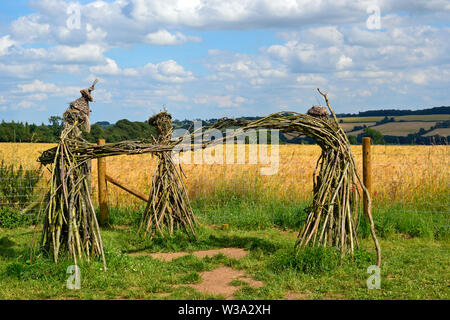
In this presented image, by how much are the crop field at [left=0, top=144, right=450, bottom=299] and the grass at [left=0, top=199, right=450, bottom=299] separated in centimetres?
1

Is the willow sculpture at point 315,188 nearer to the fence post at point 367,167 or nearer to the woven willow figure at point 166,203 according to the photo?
the woven willow figure at point 166,203

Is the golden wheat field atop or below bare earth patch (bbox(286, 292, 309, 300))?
atop

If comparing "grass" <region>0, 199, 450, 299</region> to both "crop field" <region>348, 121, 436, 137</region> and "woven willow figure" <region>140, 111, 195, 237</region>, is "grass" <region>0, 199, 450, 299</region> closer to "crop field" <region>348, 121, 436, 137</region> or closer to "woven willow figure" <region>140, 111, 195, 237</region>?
"woven willow figure" <region>140, 111, 195, 237</region>

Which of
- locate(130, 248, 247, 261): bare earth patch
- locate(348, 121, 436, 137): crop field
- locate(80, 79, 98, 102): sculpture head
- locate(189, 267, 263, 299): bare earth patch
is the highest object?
locate(348, 121, 436, 137): crop field

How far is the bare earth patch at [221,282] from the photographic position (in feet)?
16.0

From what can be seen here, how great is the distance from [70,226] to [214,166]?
5003mm

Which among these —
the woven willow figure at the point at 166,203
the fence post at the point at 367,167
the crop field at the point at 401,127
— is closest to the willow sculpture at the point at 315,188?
the woven willow figure at the point at 166,203

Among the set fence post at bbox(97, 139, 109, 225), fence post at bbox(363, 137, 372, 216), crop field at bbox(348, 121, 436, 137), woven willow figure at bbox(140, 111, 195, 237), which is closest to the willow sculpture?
woven willow figure at bbox(140, 111, 195, 237)

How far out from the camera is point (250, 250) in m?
6.55

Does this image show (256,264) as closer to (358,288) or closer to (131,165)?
(358,288)

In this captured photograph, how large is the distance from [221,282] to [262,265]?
744mm

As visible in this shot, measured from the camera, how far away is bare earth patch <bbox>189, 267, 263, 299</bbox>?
16.0 ft
